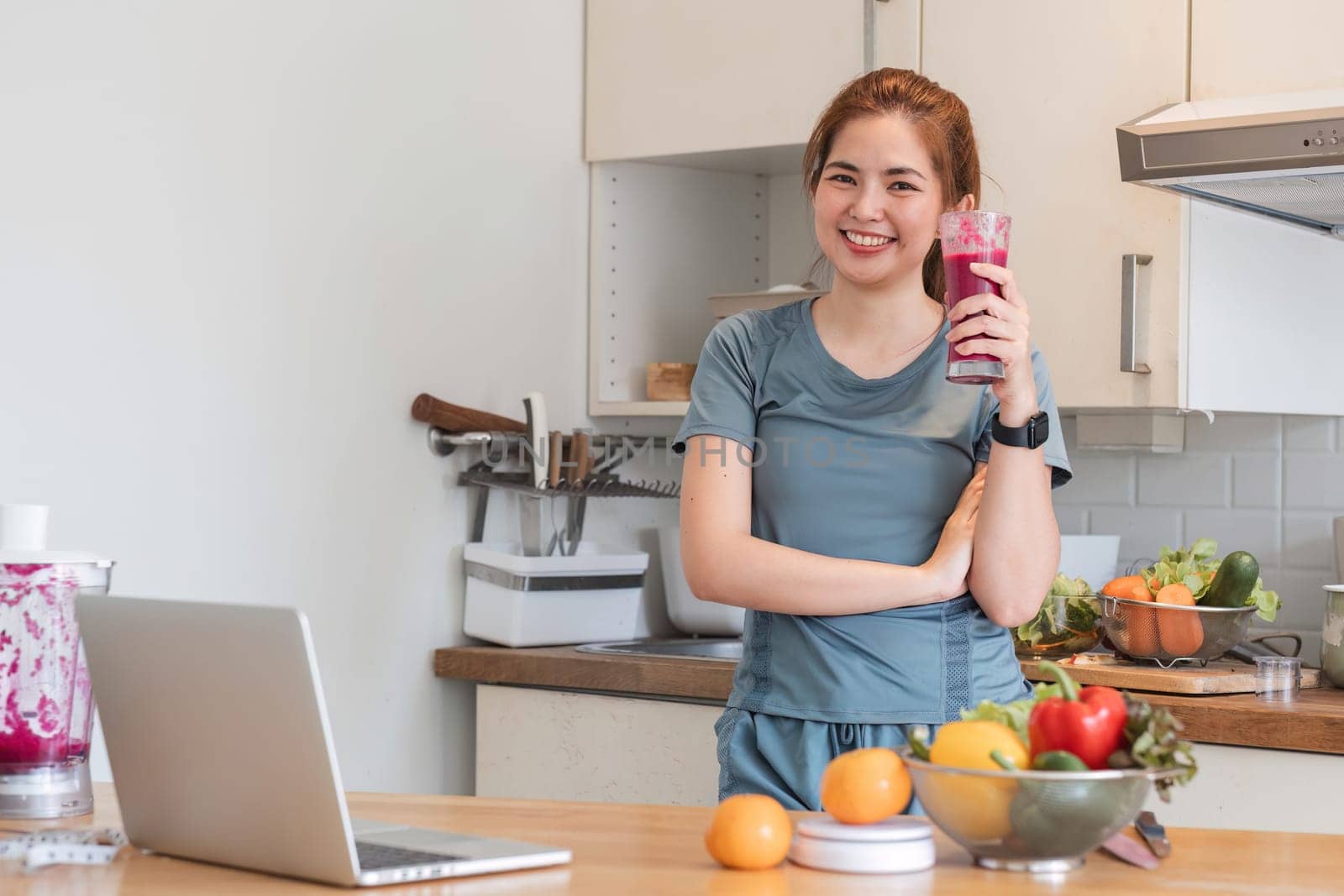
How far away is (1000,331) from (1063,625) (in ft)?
3.54

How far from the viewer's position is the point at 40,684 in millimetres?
1477

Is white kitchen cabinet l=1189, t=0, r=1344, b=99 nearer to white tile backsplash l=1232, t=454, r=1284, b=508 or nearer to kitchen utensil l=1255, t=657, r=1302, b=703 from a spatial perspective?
white tile backsplash l=1232, t=454, r=1284, b=508

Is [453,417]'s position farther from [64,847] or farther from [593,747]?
[64,847]

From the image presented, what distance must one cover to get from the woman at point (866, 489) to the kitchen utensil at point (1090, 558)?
3.33 ft

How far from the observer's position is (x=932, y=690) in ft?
5.74

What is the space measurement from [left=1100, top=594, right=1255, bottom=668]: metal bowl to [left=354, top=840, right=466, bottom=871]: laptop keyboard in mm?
1504

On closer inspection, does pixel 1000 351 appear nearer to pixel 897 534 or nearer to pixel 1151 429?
pixel 897 534

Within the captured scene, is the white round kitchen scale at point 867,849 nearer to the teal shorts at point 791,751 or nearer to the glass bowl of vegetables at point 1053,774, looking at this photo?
the glass bowl of vegetables at point 1053,774

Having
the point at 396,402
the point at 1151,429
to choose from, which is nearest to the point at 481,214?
the point at 396,402

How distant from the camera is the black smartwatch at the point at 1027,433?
5.51 feet

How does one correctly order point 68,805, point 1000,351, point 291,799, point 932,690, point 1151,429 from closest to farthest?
point 291,799
point 68,805
point 1000,351
point 932,690
point 1151,429

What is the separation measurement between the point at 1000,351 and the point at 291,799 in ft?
2.77

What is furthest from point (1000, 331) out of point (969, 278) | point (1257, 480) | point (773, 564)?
point (1257, 480)

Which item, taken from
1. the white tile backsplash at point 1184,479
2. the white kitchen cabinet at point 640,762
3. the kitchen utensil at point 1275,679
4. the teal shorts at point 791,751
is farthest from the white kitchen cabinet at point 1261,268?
the teal shorts at point 791,751
